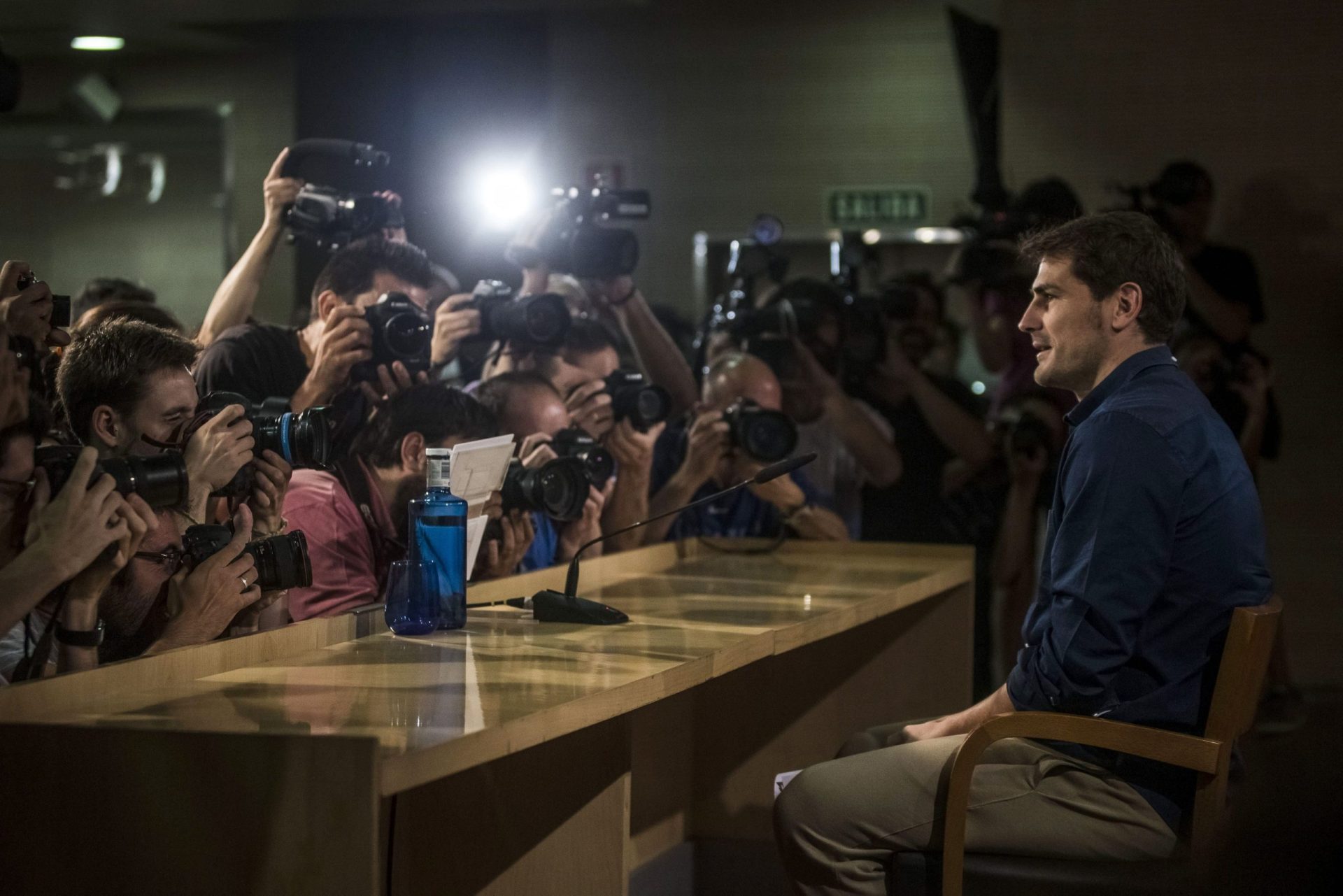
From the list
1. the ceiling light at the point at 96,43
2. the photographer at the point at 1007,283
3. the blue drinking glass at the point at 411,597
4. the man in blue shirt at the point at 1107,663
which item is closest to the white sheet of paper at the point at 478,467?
the blue drinking glass at the point at 411,597

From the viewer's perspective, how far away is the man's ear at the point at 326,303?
2.82m

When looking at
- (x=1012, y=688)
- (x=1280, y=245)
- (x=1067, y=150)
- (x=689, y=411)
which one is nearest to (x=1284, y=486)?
(x=1280, y=245)

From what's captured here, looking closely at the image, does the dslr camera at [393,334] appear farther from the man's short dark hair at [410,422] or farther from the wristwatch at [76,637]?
the wristwatch at [76,637]

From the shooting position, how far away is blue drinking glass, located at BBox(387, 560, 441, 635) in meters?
2.35

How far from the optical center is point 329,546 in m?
2.61

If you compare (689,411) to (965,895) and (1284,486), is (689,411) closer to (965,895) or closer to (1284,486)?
(965,895)

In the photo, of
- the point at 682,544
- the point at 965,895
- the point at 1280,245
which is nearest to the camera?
the point at 965,895

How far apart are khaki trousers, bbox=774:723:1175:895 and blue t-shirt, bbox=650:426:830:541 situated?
5.19 feet

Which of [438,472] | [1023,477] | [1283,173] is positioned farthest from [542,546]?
[1283,173]

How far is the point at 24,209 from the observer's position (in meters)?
4.12

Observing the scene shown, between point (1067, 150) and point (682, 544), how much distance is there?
10.2 ft

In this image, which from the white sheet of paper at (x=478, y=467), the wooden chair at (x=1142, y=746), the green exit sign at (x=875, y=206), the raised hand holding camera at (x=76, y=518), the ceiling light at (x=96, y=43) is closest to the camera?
the raised hand holding camera at (x=76, y=518)

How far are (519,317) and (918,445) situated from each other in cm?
164

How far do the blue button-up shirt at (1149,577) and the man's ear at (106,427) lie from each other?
4.39ft
